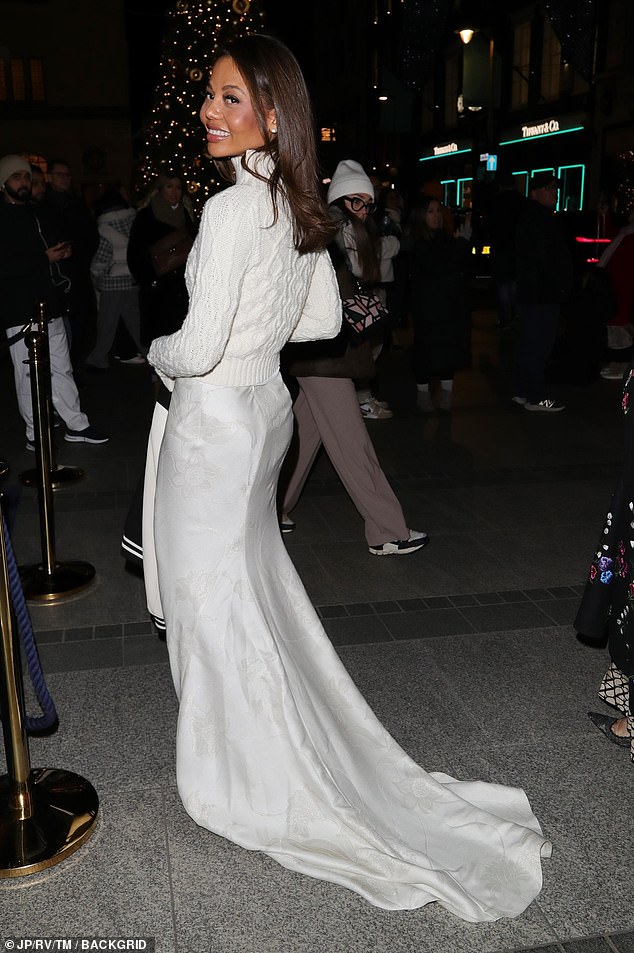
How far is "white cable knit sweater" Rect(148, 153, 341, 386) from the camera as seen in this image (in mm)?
2326

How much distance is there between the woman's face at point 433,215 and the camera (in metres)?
8.68

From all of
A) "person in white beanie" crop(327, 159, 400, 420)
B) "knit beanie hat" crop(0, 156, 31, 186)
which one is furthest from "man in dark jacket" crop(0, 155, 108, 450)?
"person in white beanie" crop(327, 159, 400, 420)

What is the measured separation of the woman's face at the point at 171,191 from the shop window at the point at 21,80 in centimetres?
2197

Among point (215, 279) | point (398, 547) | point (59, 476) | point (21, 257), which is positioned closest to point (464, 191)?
point (21, 257)

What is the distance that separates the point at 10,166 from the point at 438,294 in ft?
13.2

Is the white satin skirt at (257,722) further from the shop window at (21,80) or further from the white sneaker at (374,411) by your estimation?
the shop window at (21,80)

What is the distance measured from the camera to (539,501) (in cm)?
610

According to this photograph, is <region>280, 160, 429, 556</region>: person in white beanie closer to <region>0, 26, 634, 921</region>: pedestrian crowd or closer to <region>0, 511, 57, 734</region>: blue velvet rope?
<region>0, 26, 634, 921</region>: pedestrian crowd

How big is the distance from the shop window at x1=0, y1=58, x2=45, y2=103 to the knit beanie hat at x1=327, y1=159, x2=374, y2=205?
85.1 ft

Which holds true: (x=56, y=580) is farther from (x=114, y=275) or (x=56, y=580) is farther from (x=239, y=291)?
(x=114, y=275)

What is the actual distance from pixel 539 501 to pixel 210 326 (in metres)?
4.18

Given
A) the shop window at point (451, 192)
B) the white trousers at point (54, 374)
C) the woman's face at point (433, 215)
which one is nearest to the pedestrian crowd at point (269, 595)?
the white trousers at point (54, 374)

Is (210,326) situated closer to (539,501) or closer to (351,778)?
(351,778)

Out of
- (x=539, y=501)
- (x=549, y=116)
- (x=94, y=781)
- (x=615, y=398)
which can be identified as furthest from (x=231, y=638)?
(x=549, y=116)
